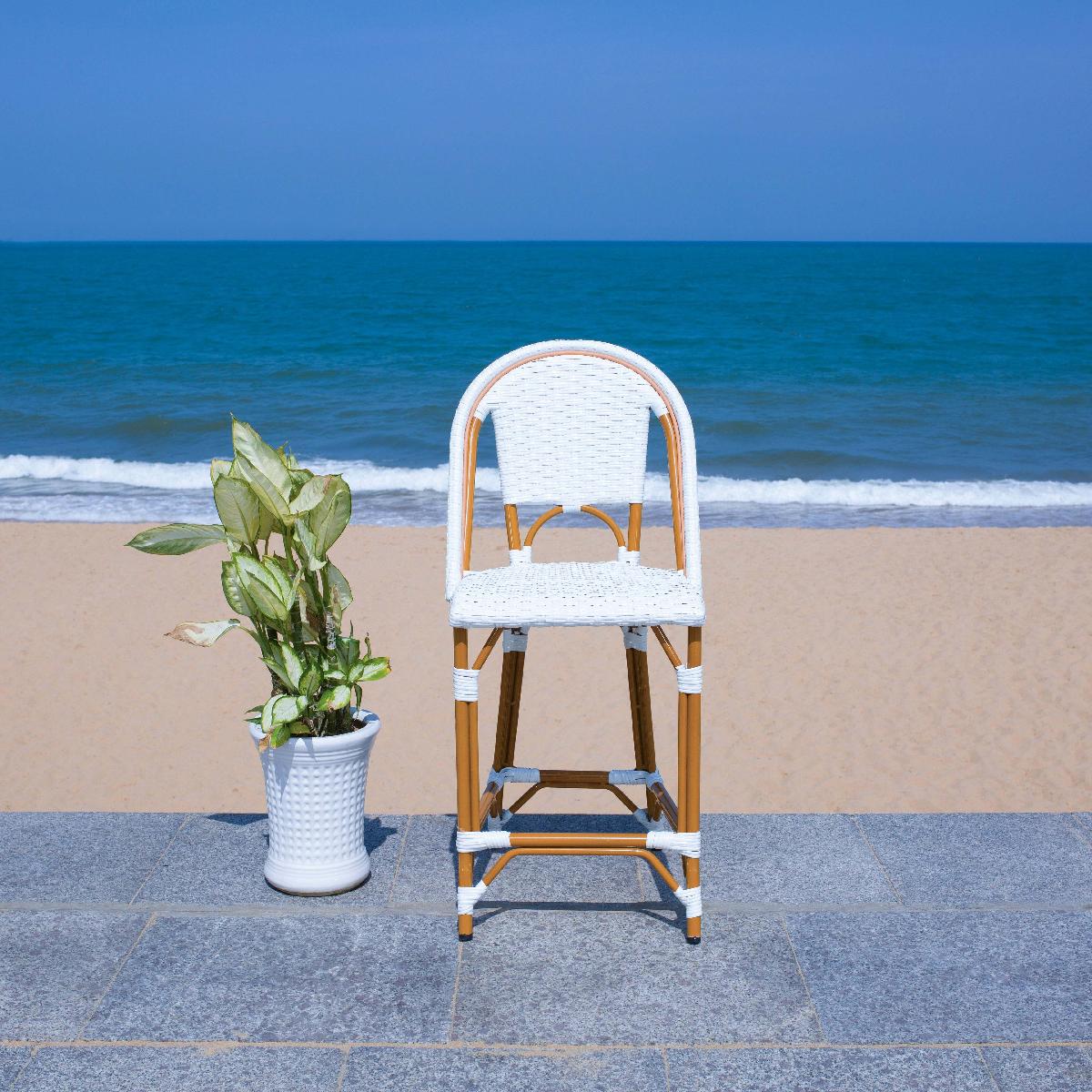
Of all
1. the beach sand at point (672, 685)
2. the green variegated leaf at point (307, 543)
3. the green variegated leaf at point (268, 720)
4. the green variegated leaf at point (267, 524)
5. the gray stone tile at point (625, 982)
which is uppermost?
the green variegated leaf at point (267, 524)

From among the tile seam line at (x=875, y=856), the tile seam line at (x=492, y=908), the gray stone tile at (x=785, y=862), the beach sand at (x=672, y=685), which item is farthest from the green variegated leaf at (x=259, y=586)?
the beach sand at (x=672, y=685)

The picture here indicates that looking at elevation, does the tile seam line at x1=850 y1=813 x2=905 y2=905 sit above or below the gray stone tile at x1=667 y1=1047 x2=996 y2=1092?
above

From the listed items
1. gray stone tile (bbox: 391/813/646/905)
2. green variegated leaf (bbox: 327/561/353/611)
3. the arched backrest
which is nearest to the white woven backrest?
the arched backrest

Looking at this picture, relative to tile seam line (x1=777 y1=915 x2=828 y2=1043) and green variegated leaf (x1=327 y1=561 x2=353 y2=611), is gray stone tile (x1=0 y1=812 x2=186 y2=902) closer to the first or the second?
green variegated leaf (x1=327 y1=561 x2=353 y2=611)

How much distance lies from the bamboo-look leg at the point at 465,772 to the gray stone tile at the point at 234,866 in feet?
0.75

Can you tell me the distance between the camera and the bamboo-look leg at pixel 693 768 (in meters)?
2.14

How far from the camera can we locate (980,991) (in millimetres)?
2023

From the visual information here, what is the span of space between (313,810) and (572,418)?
90 centimetres

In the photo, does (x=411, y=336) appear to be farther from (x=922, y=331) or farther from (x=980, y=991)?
(x=980, y=991)

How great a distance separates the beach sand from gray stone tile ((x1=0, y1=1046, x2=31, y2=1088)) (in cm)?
213

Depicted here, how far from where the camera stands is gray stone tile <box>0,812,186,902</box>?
238 cm

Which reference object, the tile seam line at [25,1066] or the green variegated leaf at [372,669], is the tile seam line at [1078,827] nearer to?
the green variegated leaf at [372,669]

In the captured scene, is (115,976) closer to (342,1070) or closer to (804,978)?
(342,1070)

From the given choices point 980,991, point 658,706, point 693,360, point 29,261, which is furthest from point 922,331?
point 29,261
